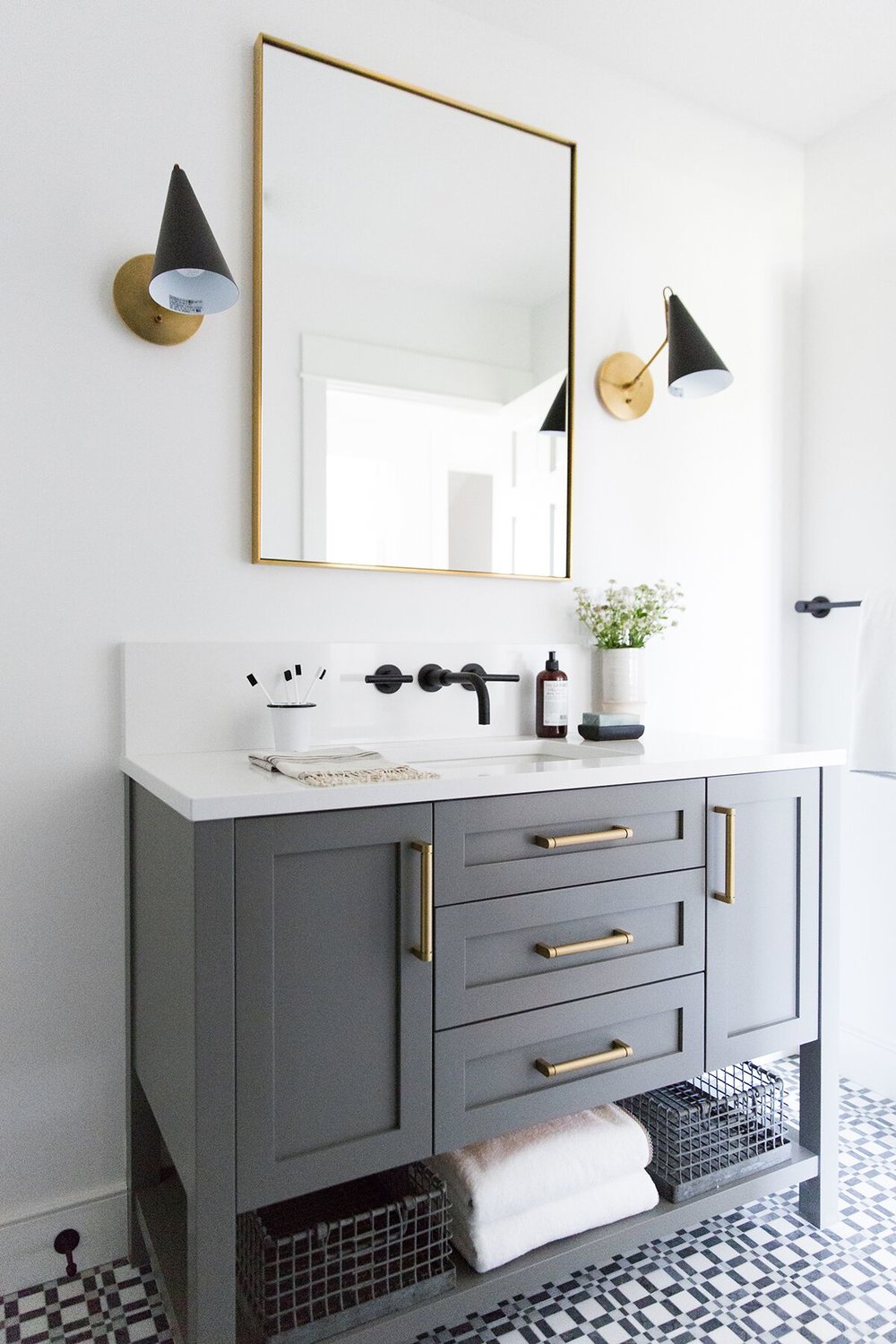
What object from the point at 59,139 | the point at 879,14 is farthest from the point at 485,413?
the point at 879,14

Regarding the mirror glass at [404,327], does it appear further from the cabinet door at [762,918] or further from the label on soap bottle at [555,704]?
the cabinet door at [762,918]

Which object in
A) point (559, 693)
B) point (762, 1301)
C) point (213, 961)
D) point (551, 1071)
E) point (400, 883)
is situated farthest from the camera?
point (559, 693)

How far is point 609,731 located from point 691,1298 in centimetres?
102

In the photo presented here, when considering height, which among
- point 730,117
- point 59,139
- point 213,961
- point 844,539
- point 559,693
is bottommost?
point 213,961

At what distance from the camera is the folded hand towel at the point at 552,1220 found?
1335 millimetres

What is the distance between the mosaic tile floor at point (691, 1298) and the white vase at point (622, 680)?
1064 millimetres

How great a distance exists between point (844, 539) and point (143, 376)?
71.8 inches

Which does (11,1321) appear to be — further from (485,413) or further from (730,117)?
(730,117)

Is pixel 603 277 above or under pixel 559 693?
above

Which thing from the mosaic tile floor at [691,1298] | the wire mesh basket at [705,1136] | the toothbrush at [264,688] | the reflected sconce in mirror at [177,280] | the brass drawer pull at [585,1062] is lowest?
the mosaic tile floor at [691,1298]

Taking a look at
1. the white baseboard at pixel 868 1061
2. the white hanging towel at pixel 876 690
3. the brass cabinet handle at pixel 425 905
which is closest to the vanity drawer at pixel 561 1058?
the brass cabinet handle at pixel 425 905

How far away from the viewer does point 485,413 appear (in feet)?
6.32

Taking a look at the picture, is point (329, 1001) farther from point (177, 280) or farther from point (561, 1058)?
point (177, 280)

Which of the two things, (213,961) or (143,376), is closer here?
(213,961)
